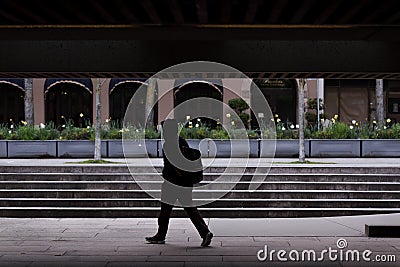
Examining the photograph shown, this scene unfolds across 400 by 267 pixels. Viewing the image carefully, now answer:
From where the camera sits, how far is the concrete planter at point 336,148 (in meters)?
21.6

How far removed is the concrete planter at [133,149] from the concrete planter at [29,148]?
1.92 metres

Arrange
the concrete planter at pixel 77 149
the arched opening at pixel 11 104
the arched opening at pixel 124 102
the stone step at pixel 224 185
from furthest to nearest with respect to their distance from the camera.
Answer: the arched opening at pixel 11 104 < the arched opening at pixel 124 102 < the concrete planter at pixel 77 149 < the stone step at pixel 224 185

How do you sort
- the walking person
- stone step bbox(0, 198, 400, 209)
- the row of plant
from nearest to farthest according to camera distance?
the walking person → stone step bbox(0, 198, 400, 209) → the row of plant

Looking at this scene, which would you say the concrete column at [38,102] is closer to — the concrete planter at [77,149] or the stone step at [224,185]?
the concrete planter at [77,149]

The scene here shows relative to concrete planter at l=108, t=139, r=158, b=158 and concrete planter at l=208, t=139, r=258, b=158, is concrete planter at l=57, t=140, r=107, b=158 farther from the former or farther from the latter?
concrete planter at l=208, t=139, r=258, b=158

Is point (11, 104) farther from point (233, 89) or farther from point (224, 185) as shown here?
point (224, 185)

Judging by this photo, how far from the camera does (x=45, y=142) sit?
21.7m

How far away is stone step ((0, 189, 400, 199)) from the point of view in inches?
532

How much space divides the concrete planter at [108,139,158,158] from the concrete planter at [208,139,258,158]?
1849mm

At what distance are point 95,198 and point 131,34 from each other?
17.5 feet

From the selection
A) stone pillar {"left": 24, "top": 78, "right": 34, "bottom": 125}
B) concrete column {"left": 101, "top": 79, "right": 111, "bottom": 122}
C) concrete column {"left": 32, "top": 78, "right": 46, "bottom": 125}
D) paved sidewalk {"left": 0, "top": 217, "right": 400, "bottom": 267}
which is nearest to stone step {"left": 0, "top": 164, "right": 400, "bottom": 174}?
paved sidewalk {"left": 0, "top": 217, "right": 400, "bottom": 267}

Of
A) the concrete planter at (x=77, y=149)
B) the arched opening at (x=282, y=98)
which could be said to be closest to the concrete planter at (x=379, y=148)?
the concrete planter at (x=77, y=149)

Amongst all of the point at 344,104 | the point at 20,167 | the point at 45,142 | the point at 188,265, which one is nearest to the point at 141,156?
the point at 45,142

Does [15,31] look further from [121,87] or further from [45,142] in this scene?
[121,87]
